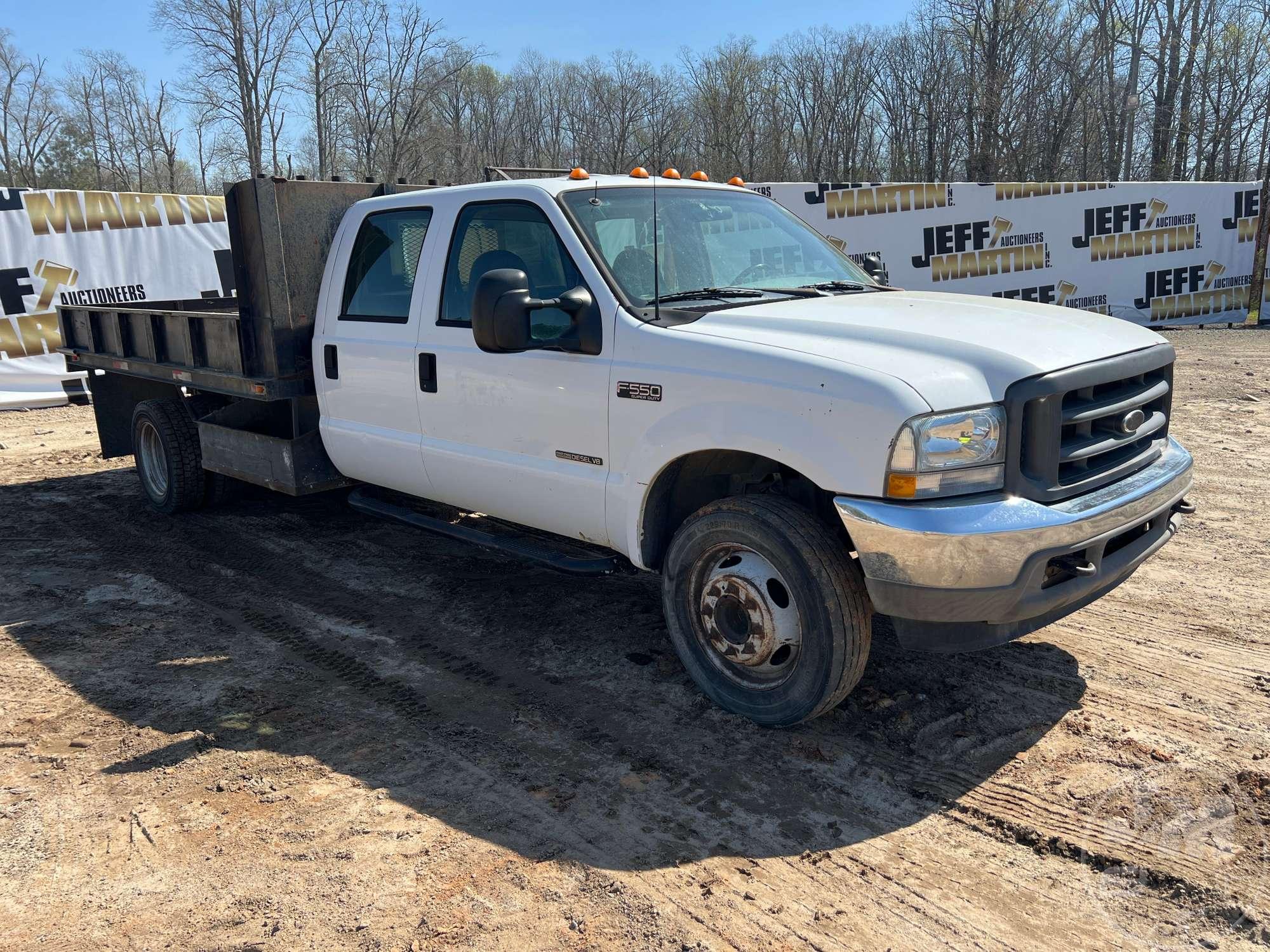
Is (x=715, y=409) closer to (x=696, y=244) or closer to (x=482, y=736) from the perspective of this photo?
(x=696, y=244)

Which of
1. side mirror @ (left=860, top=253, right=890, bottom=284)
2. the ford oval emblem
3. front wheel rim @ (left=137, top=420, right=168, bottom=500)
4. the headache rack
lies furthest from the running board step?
front wheel rim @ (left=137, top=420, right=168, bottom=500)

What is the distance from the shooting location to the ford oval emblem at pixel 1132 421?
3613 millimetres

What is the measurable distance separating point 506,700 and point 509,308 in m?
1.66

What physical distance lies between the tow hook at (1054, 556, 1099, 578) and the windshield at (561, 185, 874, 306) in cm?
172

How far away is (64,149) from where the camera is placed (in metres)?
47.0

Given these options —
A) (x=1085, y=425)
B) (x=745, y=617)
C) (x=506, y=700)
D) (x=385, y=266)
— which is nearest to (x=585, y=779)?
(x=506, y=700)

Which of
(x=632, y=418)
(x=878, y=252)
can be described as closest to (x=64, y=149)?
(x=878, y=252)

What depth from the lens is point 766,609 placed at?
3.67 m

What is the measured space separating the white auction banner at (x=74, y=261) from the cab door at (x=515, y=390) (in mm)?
8296

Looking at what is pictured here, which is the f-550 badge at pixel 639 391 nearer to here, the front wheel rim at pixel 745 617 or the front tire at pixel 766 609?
the front tire at pixel 766 609

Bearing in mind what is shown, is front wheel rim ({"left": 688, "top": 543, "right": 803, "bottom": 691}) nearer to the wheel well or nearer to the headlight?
the wheel well

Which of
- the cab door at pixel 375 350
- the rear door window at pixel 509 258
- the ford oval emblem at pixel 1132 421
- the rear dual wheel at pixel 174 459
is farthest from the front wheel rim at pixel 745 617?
the rear dual wheel at pixel 174 459

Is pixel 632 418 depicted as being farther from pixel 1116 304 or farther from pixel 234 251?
pixel 1116 304

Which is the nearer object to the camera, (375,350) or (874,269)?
(375,350)
